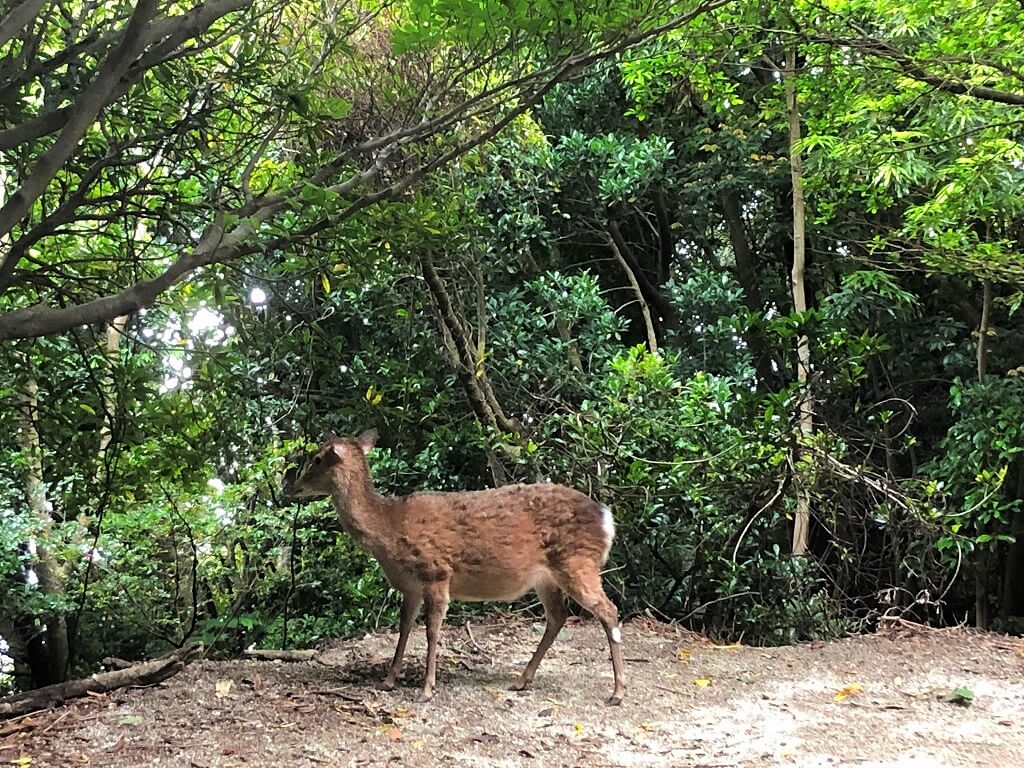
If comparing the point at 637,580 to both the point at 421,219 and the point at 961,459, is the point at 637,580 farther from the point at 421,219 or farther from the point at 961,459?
the point at 421,219

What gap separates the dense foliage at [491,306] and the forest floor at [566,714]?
1.14 metres

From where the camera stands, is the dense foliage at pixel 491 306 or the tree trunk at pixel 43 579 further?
the tree trunk at pixel 43 579

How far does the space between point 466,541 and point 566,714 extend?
0.99m

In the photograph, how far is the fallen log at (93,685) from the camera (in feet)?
13.0

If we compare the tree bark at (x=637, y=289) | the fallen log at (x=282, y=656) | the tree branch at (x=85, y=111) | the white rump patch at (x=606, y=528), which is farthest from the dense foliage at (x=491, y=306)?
the white rump patch at (x=606, y=528)

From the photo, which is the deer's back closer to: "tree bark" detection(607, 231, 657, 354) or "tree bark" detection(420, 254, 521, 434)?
"tree bark" detection(420, 254, 521, 434)

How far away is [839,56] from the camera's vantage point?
645cm

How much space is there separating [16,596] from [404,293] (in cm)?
370

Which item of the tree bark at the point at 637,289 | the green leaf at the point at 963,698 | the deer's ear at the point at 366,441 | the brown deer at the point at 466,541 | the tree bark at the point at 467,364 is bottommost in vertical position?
the green leaf at the point at 963,698

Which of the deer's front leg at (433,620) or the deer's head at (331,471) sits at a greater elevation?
the deer's head at (331,471)

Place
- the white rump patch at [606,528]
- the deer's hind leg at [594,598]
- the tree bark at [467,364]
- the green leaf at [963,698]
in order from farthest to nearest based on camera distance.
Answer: the tree bark at [467,364] < the white rump patch at [606,528] < the deer's hind leg at [594,598] < the green leaf at [963,698]

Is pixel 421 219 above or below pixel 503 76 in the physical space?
below

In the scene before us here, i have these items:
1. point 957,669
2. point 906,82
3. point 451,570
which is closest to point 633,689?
point 451,570

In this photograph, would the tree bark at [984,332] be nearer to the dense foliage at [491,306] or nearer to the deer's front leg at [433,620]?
the dense foliage at [491,306]
